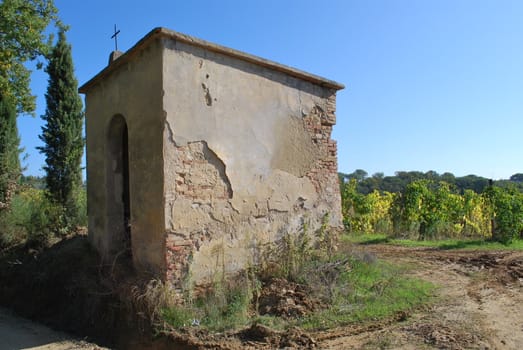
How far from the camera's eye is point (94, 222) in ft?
25.6

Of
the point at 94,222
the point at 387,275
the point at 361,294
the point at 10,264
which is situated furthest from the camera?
the point at 10,264

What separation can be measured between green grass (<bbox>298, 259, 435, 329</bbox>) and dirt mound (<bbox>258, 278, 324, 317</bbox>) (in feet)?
0.66

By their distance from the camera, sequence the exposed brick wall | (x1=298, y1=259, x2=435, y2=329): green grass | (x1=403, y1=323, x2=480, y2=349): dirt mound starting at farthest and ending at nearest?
the exposed brick wall
(x1=298, y1=259, x2=435, y2=329): green grass
(x1=403, y1=323, x2=480, y2=349): dirt mound

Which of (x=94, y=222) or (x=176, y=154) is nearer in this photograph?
→ (x=176, y=154)

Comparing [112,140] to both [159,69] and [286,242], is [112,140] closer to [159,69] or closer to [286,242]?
[159,69]

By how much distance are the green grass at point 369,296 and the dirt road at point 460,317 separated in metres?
0.24

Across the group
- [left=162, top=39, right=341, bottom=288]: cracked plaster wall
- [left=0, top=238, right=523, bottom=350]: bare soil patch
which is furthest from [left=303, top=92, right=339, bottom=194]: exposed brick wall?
[left=0, top=238, right=523, bottom=350]: bare soil patch

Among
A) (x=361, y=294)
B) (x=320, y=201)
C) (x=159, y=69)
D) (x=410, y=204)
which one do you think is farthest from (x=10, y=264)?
(x=410, y=204)

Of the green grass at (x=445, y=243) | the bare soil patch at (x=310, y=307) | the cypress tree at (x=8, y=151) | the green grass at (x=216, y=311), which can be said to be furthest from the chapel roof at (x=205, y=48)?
the cypress tree at (x=8, y=151)

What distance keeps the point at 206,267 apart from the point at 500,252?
8.99 m

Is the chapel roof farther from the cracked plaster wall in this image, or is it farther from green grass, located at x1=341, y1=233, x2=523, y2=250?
green grass, located at x1=341, y1=233, x2=523, y2=250

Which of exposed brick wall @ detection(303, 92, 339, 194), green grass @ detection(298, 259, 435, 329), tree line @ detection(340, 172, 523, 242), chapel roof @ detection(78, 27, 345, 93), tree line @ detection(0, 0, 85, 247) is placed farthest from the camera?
tree line @ detection(340, 172, 523, 242)

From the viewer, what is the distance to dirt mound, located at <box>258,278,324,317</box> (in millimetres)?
5453

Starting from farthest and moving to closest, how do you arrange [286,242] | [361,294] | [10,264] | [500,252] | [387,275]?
[500,252]
[10,264]
[387,275]
[286,242]
[361,294]
